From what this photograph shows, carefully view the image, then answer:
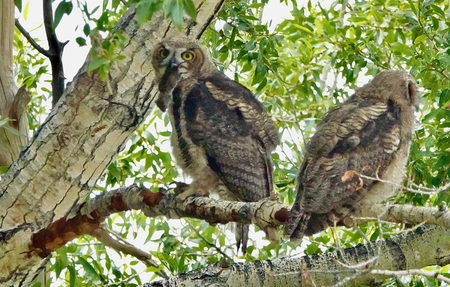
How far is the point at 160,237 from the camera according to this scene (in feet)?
14.2

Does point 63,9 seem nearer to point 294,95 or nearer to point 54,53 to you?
point 54,53

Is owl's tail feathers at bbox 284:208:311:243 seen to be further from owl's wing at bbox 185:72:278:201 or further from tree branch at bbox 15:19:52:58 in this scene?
tree branch at bbox 15:19:52:58

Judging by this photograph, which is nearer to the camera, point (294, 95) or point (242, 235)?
point (242, 235)

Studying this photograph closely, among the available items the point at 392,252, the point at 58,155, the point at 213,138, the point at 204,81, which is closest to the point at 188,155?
the point at 213,138

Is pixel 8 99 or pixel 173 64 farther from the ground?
pixel 173 64

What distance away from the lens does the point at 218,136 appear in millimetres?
3664

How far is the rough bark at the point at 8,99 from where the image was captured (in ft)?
12.0

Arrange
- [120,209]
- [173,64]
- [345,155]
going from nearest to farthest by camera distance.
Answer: [120,209]
[345,155]
[173,64]

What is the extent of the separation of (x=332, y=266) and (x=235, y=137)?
121 centimetres

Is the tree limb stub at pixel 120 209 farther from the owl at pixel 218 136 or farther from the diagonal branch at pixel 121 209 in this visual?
the owl at pixel 218 136

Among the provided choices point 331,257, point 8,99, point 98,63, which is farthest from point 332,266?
point 8,99

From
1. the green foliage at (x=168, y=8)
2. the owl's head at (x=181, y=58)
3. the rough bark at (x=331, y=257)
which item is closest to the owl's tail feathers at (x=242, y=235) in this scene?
the rough bark at (x=331, y=257)

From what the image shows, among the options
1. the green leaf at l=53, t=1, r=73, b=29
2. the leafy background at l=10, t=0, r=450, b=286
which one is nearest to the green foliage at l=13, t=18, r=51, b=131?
the leafy background at l=10, t=0, r=450, b=286

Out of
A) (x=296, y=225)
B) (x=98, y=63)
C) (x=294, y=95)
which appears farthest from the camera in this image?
(x=294, y=95)
